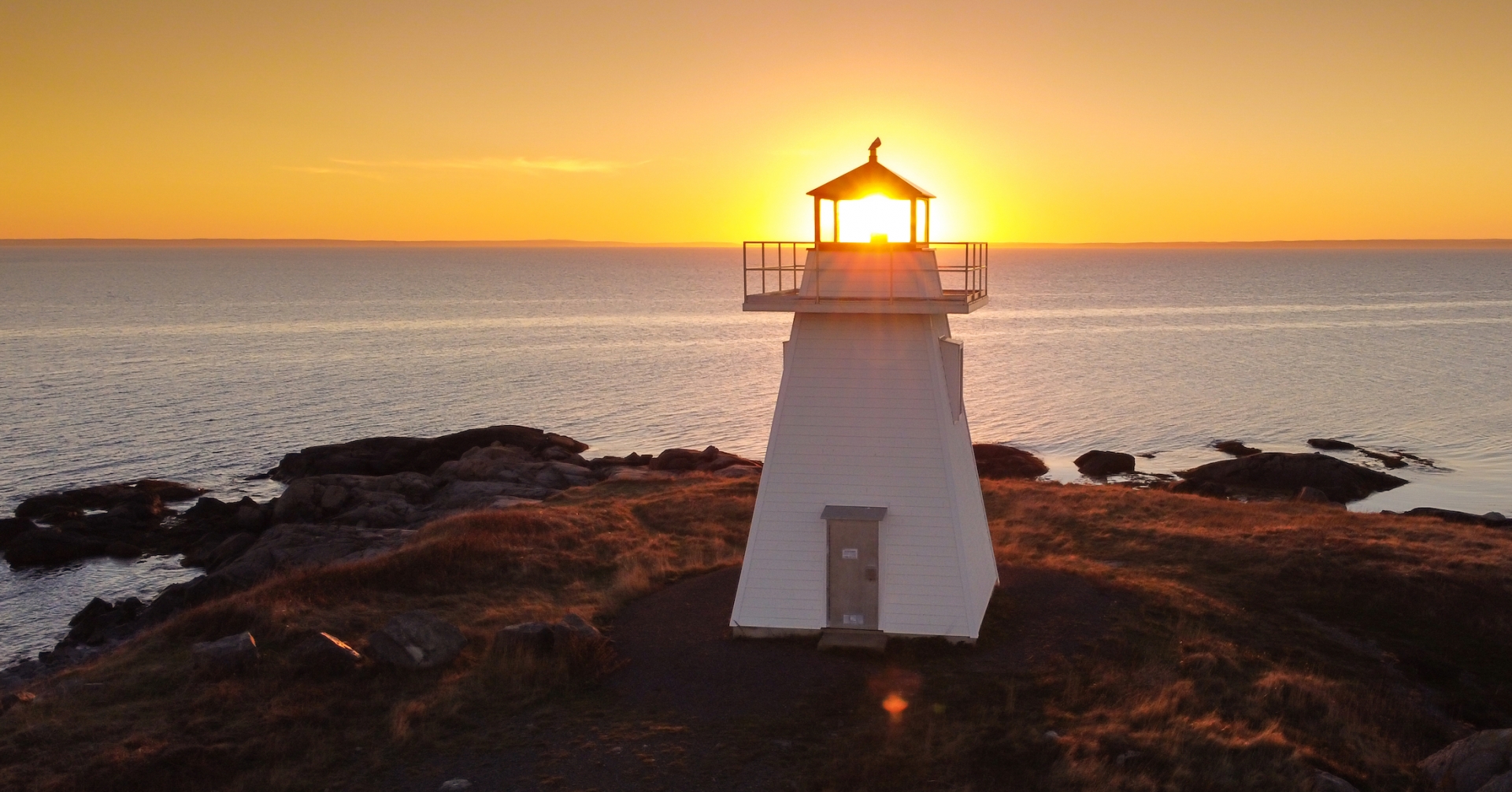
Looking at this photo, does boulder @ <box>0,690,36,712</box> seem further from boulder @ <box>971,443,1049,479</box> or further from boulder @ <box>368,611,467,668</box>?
boulder @ <box>971,443,1049,479</box>

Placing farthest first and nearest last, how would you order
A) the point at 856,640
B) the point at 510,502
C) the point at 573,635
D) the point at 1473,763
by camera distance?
the point at 510,502
the point at 856,640
the point at 573,635
the point at 1473,763

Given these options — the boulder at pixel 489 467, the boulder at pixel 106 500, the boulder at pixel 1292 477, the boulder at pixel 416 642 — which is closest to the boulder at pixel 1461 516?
the boulder at pixel 1292 477

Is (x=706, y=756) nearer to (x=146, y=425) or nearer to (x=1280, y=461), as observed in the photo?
(x=1280, y=461)

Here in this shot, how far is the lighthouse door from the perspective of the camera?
15184 mm

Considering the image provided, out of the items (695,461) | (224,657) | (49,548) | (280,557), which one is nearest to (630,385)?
(695,461)

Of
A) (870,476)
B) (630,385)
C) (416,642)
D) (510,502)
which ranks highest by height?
(870,476)

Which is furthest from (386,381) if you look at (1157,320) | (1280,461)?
(1157,320)

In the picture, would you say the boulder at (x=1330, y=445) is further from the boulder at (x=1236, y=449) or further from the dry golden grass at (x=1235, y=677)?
the dry golden grass at (x=1235, y=677)

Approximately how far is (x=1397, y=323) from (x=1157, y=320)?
22328 millimetres

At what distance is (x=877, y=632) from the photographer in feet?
50.3

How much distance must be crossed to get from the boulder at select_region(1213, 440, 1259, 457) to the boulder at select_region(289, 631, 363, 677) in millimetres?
40353

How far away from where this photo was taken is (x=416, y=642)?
49.6 feet

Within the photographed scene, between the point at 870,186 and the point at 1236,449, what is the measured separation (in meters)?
37.5

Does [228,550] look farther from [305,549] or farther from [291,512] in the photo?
[305,549]
